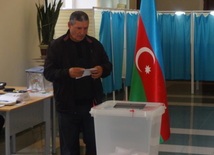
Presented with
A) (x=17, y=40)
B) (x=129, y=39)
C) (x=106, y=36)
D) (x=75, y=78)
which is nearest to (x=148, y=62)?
(x=75, y=78)

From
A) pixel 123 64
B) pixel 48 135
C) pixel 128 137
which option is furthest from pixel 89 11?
pixel 128 137

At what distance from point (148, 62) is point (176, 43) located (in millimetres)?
4846

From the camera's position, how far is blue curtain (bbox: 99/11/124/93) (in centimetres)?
688

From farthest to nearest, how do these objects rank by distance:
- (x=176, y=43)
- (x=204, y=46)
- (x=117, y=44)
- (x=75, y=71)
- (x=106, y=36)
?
(x=176, y=43) → (x=204, y=46) → (x=117, y=44) → (x=106, y=36) → (x=75, y=71)

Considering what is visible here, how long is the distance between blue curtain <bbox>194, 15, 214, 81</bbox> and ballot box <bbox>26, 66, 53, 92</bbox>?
4672mm

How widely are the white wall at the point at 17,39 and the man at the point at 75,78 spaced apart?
246 centimetres

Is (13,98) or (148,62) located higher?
(148,62)

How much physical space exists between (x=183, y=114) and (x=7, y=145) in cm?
353

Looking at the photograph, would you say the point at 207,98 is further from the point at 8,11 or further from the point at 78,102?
the point at 78,102

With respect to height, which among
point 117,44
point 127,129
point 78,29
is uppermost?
point 78,29

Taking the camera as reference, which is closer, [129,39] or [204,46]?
[129,39]

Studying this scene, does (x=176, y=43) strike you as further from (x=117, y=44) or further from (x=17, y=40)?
(x=17, y=40)

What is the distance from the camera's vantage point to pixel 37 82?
14.0 feet

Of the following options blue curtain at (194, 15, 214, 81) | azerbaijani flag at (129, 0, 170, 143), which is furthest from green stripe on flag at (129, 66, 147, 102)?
blue curtain at (194, 15, 214, 81)
